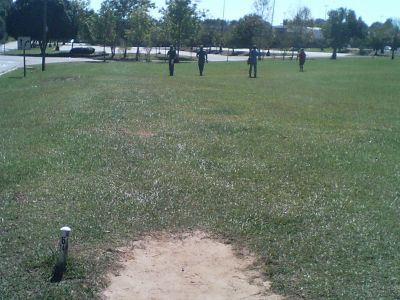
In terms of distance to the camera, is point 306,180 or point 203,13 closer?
point 306,180

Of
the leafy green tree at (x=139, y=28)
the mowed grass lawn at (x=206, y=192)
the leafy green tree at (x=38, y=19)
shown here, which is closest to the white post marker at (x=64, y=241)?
the mowed grass lawn at (x=206, y=192)

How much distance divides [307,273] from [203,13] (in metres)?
69.4

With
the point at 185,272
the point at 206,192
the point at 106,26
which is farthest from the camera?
the point at 106,26

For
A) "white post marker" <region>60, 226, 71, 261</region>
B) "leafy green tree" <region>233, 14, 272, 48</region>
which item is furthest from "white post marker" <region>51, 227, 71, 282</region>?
"leafy green tree" <region>233, 14, 272, 48</region>

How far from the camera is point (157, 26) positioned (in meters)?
71.4

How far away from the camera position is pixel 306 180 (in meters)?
8.84

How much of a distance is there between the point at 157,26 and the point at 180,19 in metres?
5.06

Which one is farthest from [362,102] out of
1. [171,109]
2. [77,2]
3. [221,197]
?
[77,2]

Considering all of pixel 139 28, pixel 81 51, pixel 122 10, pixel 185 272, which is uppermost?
pixel 122 10

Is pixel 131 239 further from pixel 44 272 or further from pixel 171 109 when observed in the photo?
pixel 171 109

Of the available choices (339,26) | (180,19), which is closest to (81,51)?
(180,19)

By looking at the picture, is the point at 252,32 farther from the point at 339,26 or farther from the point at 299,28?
the point at 339,26

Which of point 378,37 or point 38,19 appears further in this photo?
point 378,37

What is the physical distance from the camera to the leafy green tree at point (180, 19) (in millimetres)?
66938
